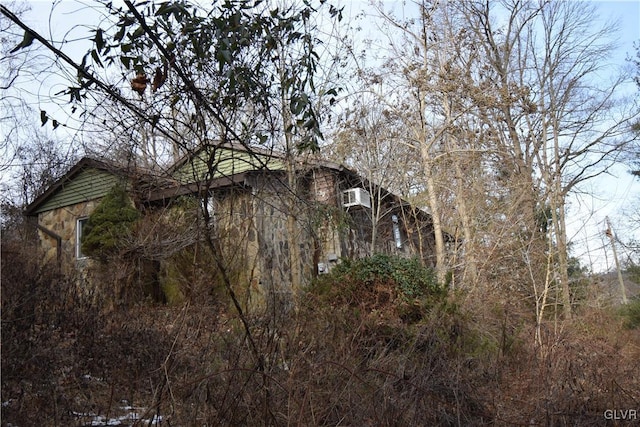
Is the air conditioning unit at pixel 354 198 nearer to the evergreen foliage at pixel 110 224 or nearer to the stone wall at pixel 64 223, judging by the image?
the evergreen foliage at pixel 110 224

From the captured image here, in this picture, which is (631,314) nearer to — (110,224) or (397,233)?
(397,233)

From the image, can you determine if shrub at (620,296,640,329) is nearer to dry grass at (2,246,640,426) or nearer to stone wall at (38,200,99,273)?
dry grass at (2,246,640,426)

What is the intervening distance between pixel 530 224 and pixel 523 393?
289 inches

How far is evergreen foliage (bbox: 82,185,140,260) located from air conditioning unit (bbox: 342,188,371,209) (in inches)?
196

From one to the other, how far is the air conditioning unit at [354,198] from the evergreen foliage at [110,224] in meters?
4.97

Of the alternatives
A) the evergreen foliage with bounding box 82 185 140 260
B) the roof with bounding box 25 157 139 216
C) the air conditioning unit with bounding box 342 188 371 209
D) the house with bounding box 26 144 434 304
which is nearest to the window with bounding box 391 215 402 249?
the house with bounding box 26 144 434 304

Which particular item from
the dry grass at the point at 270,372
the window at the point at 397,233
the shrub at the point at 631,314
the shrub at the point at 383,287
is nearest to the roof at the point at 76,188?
the dry grass at the point at 270,372

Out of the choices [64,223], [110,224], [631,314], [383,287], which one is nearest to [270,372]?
[383,287]

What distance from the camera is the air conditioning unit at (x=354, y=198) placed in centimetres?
1301

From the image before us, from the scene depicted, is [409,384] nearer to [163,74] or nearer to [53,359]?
[163,74]

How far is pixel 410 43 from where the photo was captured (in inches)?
517

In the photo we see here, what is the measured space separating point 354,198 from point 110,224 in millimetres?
5769

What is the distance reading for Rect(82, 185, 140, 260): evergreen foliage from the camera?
11.5m

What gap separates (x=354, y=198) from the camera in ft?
43.0
